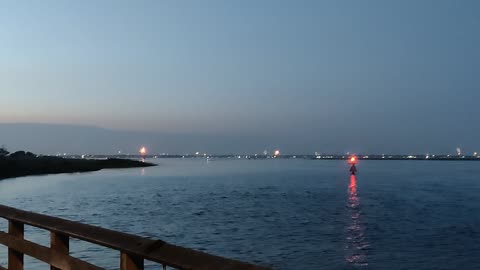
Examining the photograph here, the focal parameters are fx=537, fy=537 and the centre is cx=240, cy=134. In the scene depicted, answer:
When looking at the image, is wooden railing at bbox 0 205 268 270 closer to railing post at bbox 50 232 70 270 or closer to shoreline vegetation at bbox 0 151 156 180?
railing post at bbox 50 232 70 270

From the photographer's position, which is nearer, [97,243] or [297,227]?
[97,243]

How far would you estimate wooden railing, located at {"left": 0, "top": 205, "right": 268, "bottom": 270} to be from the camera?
357cm

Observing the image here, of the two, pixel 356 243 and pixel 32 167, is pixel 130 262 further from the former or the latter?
pixel 32 167

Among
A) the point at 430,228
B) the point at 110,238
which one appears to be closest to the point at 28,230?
the point at 430,228

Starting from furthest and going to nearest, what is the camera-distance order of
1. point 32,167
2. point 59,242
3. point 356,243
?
point 32,167 → point 356,243 → point 59,242

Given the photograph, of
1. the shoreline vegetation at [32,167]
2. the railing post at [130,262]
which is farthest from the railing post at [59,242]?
the shoreline vegetation at [32,167]

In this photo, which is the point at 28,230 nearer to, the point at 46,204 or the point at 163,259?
the point at 46,204

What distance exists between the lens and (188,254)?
3.70 metres

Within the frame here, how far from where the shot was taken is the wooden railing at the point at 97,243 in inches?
141

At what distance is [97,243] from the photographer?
465 cm

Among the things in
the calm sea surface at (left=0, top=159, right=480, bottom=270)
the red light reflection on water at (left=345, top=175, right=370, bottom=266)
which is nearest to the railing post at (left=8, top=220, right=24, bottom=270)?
the calm sea surface at (left=0, top=159, right=480, bottom=270)

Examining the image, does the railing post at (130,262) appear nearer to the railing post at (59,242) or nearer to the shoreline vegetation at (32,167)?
the railing post at (59,242)

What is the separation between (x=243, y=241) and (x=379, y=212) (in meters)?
18.0

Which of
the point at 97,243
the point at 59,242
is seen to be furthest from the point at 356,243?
the point at 97,243
